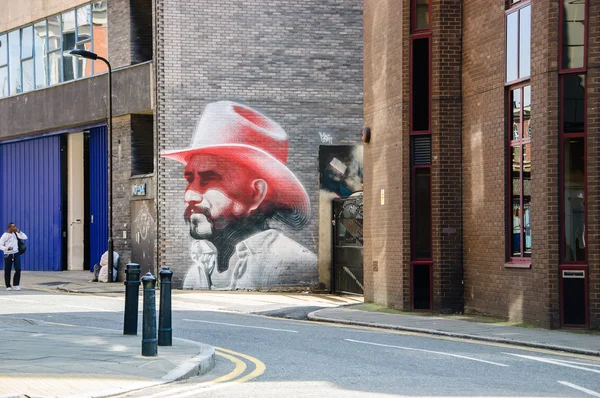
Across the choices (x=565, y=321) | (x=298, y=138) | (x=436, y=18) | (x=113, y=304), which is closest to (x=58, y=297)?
(x=113, y=304)

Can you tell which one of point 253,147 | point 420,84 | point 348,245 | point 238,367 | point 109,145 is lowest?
point 238,367

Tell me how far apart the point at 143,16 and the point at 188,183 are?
5.84 metres

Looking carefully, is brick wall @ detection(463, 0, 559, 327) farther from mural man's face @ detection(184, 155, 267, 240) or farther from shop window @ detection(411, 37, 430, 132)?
mural man's face @ detection(184, 155, 267, 240)

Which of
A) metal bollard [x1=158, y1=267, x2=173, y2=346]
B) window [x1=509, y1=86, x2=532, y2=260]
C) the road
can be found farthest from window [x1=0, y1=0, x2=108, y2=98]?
metal bollard [x1=158, y1=267, x2=173, y2=346]

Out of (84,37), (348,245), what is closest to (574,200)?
(348,245)

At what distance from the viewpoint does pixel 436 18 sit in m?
22.4

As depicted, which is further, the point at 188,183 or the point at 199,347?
the point at 188,183

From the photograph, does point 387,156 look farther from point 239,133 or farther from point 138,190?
point 138,190

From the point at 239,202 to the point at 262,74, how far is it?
12.2 feet

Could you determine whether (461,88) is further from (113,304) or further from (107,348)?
(107,348)

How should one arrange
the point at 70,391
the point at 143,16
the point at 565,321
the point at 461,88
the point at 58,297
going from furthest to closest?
the point at 143,16, the point at 58,297, the point at 461,88, the point at 565,321, the point at 70,391

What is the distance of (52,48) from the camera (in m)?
38.0

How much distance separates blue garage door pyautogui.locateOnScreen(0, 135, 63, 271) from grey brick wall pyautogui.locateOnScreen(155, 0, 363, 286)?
9.04 m

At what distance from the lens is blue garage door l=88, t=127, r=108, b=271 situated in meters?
36.2
